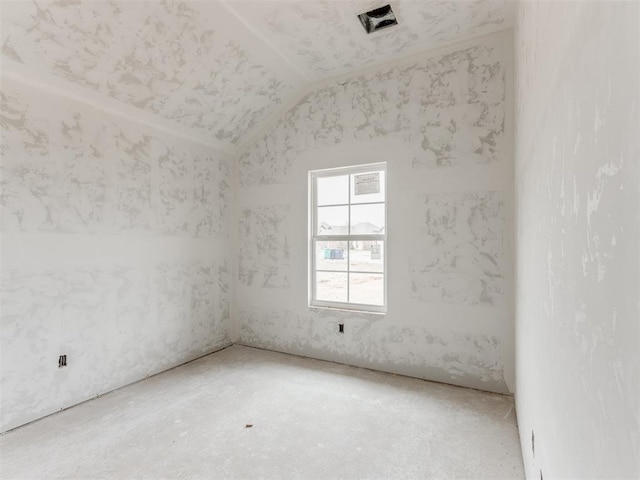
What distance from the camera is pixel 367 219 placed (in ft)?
11.6

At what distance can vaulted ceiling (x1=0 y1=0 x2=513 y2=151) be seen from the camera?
2.24 metres

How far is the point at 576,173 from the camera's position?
78 cm

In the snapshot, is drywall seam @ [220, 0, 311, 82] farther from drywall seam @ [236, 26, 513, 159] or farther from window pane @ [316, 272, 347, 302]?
window pane @ [316, 272, 347, 302]

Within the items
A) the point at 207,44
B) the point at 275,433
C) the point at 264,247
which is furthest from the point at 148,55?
the point at 275,433

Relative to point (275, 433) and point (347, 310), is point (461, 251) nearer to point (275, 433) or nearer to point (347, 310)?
point (347, 310)

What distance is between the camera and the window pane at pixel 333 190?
3656mm

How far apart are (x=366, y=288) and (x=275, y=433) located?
68.1 inches

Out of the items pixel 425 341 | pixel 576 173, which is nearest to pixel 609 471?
pixel 576 173

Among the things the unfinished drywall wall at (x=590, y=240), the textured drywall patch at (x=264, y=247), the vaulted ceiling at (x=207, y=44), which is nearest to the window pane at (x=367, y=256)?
the textured drywall patch at (x=264, y=247)

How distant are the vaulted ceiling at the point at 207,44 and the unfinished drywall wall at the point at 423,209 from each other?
30 centimetres

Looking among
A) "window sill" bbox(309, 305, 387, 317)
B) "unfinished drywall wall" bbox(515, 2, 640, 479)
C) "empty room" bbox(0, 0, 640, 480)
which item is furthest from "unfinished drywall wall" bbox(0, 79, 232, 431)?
"unfinished drywall wall" bbox(515, 2, 640, 479)

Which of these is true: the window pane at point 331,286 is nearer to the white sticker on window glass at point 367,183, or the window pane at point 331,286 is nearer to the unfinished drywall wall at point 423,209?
the unfinished drywall wall at point 423,209

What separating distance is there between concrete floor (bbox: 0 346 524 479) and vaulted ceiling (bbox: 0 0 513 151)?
8.61ft

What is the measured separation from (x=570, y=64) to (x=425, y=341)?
277 cm
